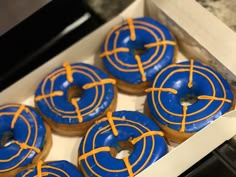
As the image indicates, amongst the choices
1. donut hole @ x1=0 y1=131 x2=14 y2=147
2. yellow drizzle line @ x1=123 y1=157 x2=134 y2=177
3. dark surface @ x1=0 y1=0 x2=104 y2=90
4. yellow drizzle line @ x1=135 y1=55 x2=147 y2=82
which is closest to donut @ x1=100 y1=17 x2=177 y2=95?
yellow drizzle line @ x1=135 y1=55 x2=147 y2=82

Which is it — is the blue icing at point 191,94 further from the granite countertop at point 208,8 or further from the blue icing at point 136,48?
the granite countertop at point 208,8

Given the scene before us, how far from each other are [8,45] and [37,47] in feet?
0.31

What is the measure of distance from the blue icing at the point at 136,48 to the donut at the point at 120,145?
0.45 ft

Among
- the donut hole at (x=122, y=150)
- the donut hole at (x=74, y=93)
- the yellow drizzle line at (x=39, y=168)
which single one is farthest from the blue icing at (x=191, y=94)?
the yellow drizzle line at (x=39, y=168)

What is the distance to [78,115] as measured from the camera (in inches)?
59.4

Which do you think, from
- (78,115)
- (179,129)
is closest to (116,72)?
(78,115)

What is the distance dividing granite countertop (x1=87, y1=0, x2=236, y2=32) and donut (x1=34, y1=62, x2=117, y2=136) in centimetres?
24

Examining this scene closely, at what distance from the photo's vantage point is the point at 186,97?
1558 millimetres

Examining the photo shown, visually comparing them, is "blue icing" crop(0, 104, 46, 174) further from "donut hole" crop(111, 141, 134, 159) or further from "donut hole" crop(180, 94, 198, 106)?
"donut hole" crop(180, 94, 198, 106)

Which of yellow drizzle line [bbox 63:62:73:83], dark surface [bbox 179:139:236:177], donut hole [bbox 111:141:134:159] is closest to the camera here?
dark surface [bbox 179:139:236:177]

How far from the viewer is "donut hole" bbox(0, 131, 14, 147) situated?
1.55m

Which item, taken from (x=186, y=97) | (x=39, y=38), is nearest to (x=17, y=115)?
(x=39, y=38)

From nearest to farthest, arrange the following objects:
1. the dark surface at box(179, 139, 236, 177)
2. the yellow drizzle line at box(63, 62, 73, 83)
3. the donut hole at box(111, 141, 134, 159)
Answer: the dark surface at box(179, 139, 236, 177) → the donut hole at box(111, 141, 134, 159) → the yellow drizzle line at box(63, 62, 73, 83)

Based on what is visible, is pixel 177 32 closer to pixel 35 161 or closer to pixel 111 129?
pixel 111 129
